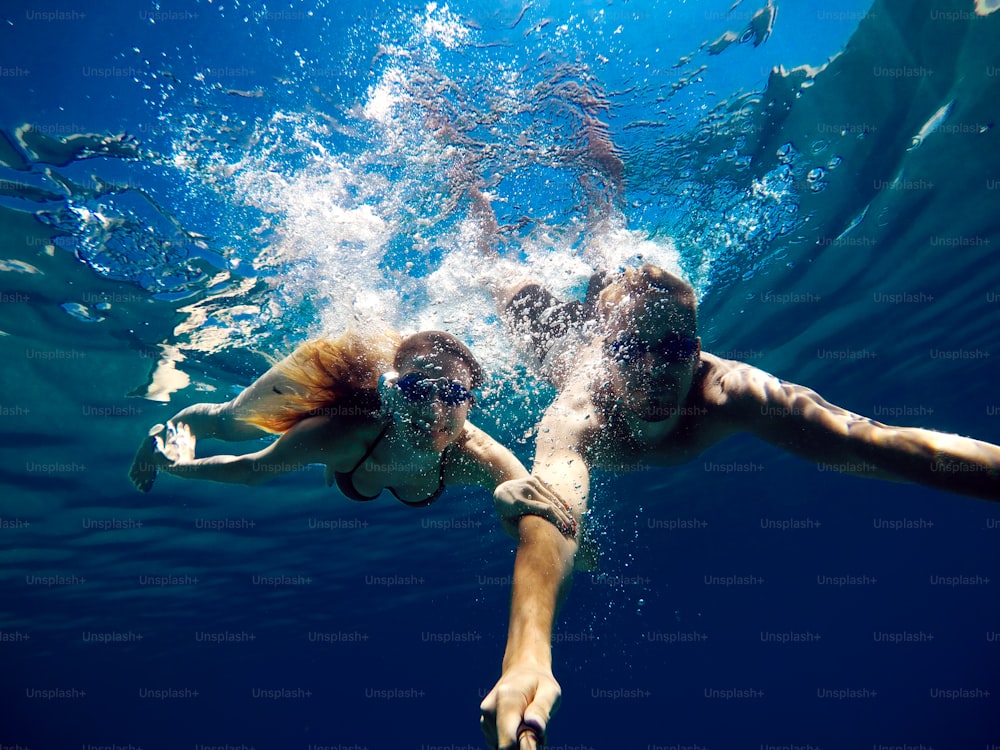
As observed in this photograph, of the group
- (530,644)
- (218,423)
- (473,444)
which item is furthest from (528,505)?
(218,423)

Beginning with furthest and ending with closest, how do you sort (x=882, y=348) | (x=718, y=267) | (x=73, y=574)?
(x=73, y=574) → (x=882, y=348) → (x=718, y=267)

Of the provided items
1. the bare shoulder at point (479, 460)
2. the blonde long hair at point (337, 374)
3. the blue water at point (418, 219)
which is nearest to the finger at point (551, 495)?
the bare shoulder at point (479, 460)

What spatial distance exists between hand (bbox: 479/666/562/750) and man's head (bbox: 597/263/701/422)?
2.84 metres

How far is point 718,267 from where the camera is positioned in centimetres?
1195

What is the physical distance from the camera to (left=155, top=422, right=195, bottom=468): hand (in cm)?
530

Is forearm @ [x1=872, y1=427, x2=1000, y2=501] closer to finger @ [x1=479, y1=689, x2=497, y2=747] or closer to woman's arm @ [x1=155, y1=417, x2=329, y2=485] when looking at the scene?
finger @ [x1=479, y1=689, x2=497, y2=747]

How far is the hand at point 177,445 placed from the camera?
17.4ft

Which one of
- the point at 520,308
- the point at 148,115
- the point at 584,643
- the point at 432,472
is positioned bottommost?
the point at 584,643

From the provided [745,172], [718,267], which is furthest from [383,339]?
[718,267]

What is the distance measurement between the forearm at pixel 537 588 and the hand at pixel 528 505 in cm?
5

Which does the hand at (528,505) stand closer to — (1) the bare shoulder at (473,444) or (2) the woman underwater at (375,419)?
(2) the woman underwater at (375,419)

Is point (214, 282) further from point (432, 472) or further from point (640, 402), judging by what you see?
point (640, 402)

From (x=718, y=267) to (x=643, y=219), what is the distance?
3.50 m

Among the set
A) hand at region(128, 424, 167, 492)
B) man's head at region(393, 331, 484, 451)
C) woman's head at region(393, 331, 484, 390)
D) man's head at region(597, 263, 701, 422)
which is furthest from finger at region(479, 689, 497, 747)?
hand at region(128, 424, 167, 492)
